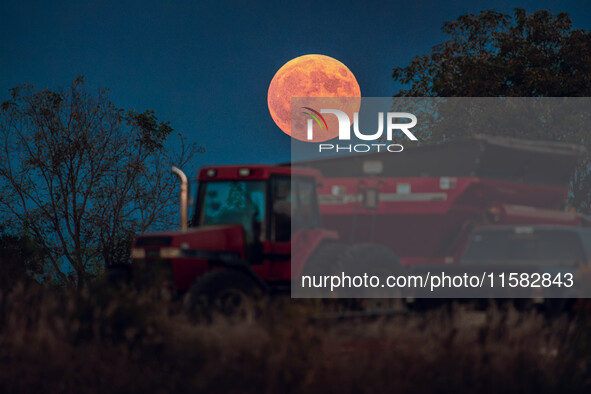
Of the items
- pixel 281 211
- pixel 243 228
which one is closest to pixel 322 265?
pixel 281 211

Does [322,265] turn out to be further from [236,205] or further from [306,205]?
[236,205]

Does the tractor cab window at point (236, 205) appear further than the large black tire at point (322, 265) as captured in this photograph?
Yes

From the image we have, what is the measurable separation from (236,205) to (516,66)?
1998 centimetres

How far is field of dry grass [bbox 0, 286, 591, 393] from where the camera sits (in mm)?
7254

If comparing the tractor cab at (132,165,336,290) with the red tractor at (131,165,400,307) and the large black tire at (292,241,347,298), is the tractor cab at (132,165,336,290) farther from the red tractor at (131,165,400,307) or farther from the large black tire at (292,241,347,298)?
the large black tire at (292,241,347,298)

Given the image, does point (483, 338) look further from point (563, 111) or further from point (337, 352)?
point (563, 111)

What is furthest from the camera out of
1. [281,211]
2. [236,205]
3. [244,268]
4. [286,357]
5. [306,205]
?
[306,205]

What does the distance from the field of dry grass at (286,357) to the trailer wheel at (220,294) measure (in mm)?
1099

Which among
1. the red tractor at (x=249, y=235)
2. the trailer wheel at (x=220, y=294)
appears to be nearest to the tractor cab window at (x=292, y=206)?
the red tractor at (x=249, y=235)

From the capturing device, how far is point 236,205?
40.5 ft

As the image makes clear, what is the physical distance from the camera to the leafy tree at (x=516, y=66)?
93.1ft

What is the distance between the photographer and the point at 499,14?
3006 cm

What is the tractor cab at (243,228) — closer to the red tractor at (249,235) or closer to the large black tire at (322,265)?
the red tractor at (249,235)

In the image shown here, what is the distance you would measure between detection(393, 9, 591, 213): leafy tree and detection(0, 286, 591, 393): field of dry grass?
70.0 ft
